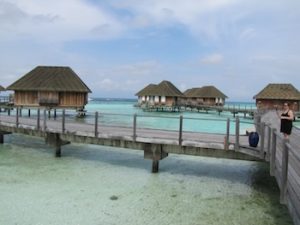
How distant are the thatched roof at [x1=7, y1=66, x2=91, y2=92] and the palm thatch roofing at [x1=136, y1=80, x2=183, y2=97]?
2485 centimetres

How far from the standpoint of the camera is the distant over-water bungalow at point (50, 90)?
3550 centimetres

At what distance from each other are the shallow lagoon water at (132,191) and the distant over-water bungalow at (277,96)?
36.8m

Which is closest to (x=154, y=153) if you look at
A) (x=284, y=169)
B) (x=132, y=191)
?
(x=132, y=191)

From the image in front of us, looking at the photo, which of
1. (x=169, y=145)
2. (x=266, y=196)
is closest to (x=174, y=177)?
(x=169, y=145)

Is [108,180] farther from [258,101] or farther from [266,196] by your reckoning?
[258,101]

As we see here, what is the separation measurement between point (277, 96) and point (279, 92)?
1.17m

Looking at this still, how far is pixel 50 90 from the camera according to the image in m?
35.1

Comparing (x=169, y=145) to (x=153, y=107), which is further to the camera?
(x=153, y=107)

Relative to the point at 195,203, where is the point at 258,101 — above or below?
above

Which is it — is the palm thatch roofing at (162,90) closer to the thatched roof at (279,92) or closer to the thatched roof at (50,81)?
the thatched roof at (279,92)


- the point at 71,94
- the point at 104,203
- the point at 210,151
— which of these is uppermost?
the point at 71,94

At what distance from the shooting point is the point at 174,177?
12.4 m

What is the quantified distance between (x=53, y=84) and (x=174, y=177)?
26.7 m

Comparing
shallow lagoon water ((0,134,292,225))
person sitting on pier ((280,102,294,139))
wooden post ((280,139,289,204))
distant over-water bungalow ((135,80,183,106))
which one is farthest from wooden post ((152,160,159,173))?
distant over-water bungalow ((135,80,183,106))
